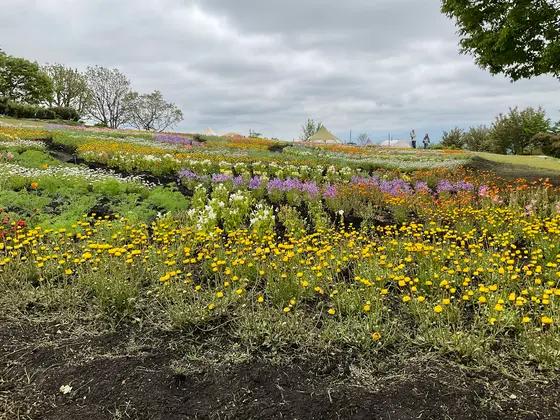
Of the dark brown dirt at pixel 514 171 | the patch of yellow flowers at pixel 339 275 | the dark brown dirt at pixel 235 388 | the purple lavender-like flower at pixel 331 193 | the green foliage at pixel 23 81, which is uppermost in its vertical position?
the green foliage at pixel 23 81

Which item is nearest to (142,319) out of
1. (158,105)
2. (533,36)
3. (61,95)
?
(533,36)

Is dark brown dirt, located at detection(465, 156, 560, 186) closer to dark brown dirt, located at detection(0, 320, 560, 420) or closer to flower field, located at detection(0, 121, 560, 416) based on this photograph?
flower field, located at detection(0, 121, 560, 416)

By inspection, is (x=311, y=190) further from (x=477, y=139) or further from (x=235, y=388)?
(x=477, y=139)

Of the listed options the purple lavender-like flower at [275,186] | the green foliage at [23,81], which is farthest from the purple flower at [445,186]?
the green foliage at [23,81]

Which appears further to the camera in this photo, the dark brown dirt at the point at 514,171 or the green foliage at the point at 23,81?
the green foliage at the point at 23,81

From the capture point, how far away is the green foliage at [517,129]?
37.6 metres

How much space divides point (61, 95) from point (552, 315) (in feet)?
197

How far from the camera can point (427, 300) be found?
144 inches

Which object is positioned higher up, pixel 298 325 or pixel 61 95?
pixel 61 95

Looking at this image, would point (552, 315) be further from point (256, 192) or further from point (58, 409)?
point (256, 192)

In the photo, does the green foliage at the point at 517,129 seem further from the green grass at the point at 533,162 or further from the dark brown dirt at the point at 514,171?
the dark brown dirt at the point at 514,171

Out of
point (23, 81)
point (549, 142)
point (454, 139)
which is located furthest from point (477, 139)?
point (23, 81)

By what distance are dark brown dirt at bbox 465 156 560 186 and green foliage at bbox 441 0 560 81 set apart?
3.21 meters

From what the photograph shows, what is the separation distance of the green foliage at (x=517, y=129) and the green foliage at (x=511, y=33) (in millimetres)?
30944
